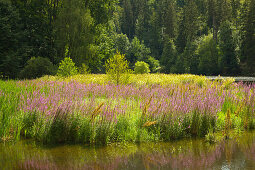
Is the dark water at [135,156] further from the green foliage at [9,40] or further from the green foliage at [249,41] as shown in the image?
the green foliage at [249,41]

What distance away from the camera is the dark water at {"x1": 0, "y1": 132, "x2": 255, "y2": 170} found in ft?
15.1

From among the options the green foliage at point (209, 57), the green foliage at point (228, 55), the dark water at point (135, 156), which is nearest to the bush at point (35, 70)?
the dark water at point (135, 156)

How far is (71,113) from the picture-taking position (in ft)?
20.4

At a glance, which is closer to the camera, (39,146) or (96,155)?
(96,155)

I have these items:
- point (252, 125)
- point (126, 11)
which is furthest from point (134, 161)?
point (126, 11)

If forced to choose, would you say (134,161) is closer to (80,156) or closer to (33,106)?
(80,156)

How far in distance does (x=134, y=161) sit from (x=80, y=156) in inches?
42.2

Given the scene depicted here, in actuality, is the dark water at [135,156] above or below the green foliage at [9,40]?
below

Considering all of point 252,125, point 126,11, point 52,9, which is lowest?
point 252,125

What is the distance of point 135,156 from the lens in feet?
16.9

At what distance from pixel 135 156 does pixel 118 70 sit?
975 centimetres

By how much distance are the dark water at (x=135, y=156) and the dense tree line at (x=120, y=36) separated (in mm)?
7731

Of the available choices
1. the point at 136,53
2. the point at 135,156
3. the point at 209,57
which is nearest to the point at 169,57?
the point at 136,53

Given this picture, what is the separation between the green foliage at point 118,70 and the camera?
14438 mm
